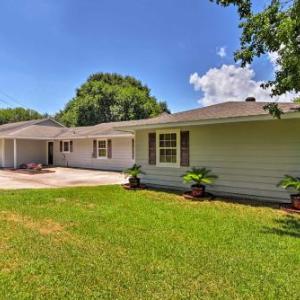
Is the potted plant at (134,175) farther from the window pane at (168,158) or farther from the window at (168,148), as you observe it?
the window pane at (168,158)

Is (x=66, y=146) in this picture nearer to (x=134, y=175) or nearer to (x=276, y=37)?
(x=134, y=175)

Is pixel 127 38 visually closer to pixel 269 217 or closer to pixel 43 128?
Result: pixel 43 128

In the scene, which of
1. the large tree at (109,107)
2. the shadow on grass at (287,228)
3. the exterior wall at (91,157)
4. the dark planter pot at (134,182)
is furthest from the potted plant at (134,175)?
the large tree at (109,107)

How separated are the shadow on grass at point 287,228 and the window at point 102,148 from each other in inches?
590

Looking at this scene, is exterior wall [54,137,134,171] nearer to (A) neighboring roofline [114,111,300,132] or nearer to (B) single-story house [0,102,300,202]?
(B) single-story house [0,102,300,202]

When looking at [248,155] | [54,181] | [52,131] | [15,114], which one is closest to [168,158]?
[248,155]

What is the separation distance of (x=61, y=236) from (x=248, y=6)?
21.1 feet

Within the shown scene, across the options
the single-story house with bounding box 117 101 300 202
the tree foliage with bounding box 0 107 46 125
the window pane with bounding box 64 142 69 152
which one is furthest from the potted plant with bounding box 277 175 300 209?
the tree foliage with bounding box 0 107 46 125

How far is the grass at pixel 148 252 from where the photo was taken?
369cm

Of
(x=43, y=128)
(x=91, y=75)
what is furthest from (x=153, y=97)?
(x=43, y=128)

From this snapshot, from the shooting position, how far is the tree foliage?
50031mm

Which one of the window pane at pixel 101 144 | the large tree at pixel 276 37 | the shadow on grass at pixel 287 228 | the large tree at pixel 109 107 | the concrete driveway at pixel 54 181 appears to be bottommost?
the shadow on grass at pixel 287 228

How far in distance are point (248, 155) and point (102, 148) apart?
13042 mm

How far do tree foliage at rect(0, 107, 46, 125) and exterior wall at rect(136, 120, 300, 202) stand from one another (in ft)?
149
